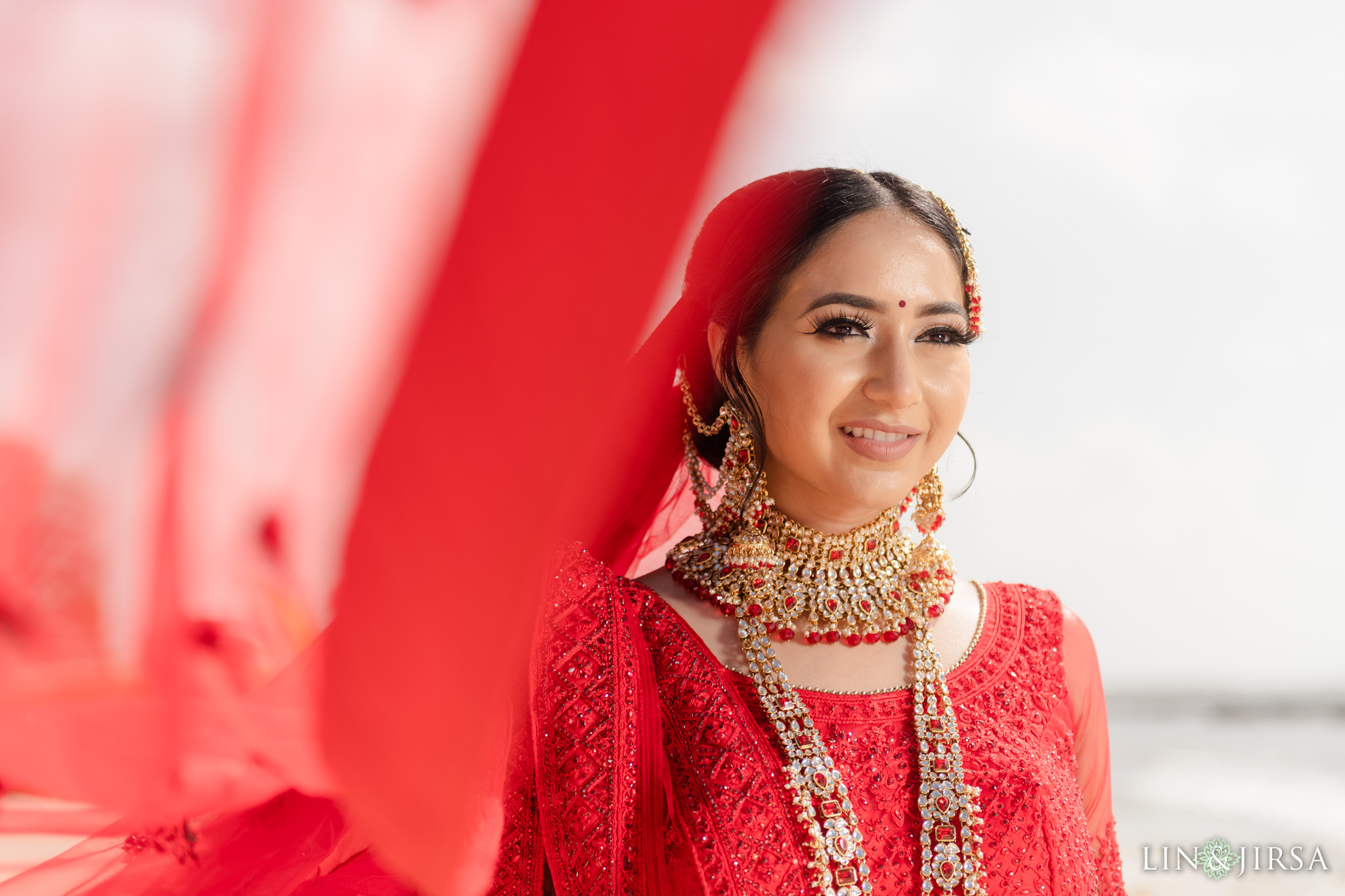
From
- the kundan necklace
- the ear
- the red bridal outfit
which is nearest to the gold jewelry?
the kundan necklace

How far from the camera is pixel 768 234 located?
4.55 feet

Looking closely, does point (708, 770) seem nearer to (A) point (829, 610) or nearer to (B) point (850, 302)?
(A) point (829, 610)

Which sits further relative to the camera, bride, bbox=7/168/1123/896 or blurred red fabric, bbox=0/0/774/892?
bride, bbox=7/168/1123/896

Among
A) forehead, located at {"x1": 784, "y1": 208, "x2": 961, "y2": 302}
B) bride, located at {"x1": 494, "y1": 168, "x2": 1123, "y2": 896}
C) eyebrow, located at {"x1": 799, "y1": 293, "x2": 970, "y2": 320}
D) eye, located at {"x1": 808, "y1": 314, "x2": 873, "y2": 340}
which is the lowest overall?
bride, located at {"x1": 494, "y1": 168, "x2": 1123, "y2": 896}

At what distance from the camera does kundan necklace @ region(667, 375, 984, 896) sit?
1.21 meters

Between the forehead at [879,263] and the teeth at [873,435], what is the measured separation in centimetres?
17

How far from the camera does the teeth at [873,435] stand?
1319 mm

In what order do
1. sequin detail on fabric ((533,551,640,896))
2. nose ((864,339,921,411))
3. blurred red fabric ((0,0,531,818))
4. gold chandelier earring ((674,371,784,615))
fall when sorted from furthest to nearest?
gold chandelier earring ((674,371,784,615)), nose ((864,339,921,411)), sequin detail on fabric ((533,551,640,896)), blurred red fabric ((0,0,531,818))

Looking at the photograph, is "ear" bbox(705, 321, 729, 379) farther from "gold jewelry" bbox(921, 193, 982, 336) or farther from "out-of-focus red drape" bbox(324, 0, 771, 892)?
"out-of-focus red drape" bbox(324, 0, 771, 892)

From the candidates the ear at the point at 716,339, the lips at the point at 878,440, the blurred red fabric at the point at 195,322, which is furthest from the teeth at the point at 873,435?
the blurred red fabric at the point at 195,322

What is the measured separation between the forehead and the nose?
67mm

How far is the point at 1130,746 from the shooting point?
483cm

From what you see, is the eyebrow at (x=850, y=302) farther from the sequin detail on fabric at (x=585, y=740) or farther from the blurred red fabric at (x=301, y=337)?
the blurred red fabric at (x=301, y=337)

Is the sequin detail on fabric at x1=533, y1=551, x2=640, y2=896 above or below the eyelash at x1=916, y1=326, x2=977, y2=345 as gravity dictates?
below
